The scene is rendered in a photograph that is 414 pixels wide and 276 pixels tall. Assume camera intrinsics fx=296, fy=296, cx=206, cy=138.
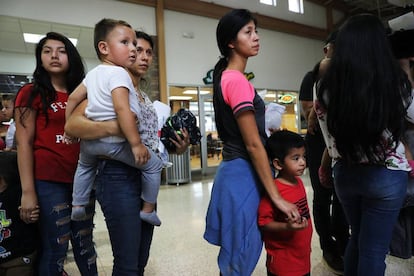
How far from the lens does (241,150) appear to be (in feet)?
3.74

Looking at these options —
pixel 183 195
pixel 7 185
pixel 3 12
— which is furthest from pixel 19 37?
pixel 7 185

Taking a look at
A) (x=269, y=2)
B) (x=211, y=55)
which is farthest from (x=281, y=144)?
(x=269, y=2)

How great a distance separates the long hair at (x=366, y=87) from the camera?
1049 mm

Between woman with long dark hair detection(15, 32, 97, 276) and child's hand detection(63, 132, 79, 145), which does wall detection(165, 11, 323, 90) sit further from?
child's hand detection(63, 132, 79, 145)

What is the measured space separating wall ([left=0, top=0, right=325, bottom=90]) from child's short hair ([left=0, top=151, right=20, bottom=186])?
501cm

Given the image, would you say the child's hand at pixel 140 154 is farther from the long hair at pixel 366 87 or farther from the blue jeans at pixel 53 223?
the long hair at pixel 366 87

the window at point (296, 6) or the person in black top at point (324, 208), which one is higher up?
the window at point (296, 6)

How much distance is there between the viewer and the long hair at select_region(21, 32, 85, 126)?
134 cm

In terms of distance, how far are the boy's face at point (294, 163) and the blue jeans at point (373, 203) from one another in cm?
19

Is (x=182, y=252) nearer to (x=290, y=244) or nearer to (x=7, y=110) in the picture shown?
(x=290, y=244)

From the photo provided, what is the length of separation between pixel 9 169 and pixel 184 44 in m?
5.83

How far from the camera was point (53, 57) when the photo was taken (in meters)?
1.39

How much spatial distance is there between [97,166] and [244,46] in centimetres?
73

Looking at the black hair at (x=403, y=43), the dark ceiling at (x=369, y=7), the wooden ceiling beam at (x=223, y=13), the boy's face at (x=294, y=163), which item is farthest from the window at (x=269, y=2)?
the boy's face at (x=294, y=163)
